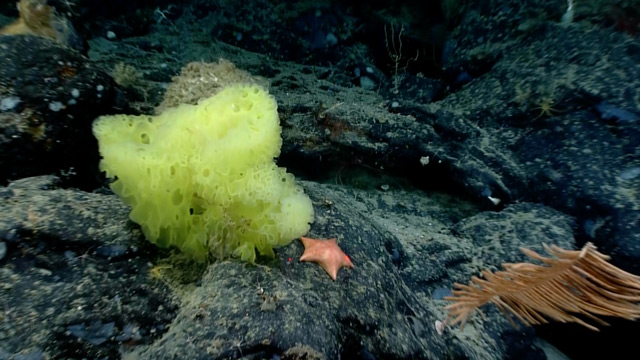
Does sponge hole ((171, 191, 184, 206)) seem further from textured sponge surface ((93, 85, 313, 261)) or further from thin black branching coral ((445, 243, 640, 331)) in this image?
thin black branching coral ((445, 243, 640, 331))

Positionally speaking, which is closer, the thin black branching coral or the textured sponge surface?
the thin black branching coral

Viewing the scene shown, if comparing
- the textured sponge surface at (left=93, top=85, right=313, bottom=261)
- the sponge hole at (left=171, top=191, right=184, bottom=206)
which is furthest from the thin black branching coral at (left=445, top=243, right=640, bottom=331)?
the sponge hole at (left=171, top=191, right=184, bottom=206)

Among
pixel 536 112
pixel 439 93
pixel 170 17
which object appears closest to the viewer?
pixel 536 112

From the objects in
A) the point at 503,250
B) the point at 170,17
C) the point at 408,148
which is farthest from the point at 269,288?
the point at 170,17

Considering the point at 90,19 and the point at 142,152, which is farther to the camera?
the point at 90,19

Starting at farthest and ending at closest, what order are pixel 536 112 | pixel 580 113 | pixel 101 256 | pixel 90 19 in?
pixel 90 19
pixel 536 112
pixel 580 113
pixel 101 256

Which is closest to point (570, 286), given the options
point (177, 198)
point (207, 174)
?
point (207, 174)

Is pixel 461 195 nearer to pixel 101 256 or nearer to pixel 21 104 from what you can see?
pixel 101 256

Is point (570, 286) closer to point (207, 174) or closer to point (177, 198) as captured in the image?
point (207, 174)
